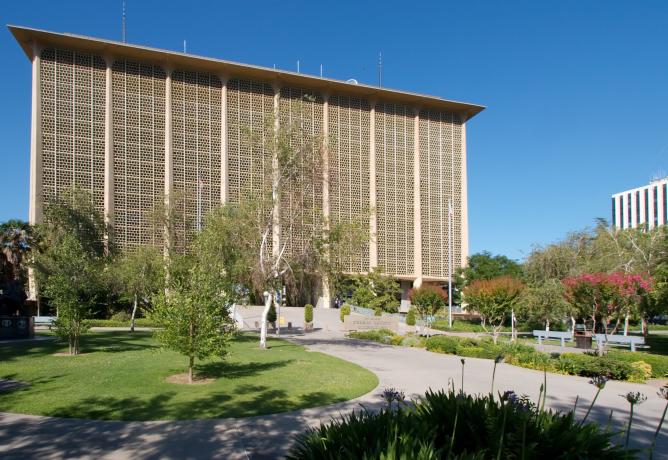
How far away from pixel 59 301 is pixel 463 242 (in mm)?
50466

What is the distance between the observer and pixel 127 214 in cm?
4612

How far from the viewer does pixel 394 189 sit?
189ft

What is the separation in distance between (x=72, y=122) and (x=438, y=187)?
1529 inches

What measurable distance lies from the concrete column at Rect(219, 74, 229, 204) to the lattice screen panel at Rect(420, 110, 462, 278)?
22.7 meters

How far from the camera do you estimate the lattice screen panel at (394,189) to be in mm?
57000

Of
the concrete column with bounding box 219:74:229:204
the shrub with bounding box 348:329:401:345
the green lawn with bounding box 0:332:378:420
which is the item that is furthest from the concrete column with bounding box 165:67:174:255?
the green lawn with bounding box 0:332:378:420

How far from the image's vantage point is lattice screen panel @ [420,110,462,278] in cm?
5916

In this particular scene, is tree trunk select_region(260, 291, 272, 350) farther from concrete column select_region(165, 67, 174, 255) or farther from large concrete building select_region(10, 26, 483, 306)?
concrete column select_region(165, 67, 174, 255)

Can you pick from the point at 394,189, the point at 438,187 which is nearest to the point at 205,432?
the point at 394,189

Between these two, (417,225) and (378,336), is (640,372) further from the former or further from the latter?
(417,225)

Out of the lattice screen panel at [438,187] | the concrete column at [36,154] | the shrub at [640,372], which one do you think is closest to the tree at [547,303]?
A: the shrub at [640,372]

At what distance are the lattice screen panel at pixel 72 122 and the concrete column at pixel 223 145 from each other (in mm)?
10747

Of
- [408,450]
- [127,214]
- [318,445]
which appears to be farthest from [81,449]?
[127,214]

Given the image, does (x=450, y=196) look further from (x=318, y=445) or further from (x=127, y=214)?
(x=318, y=445)
